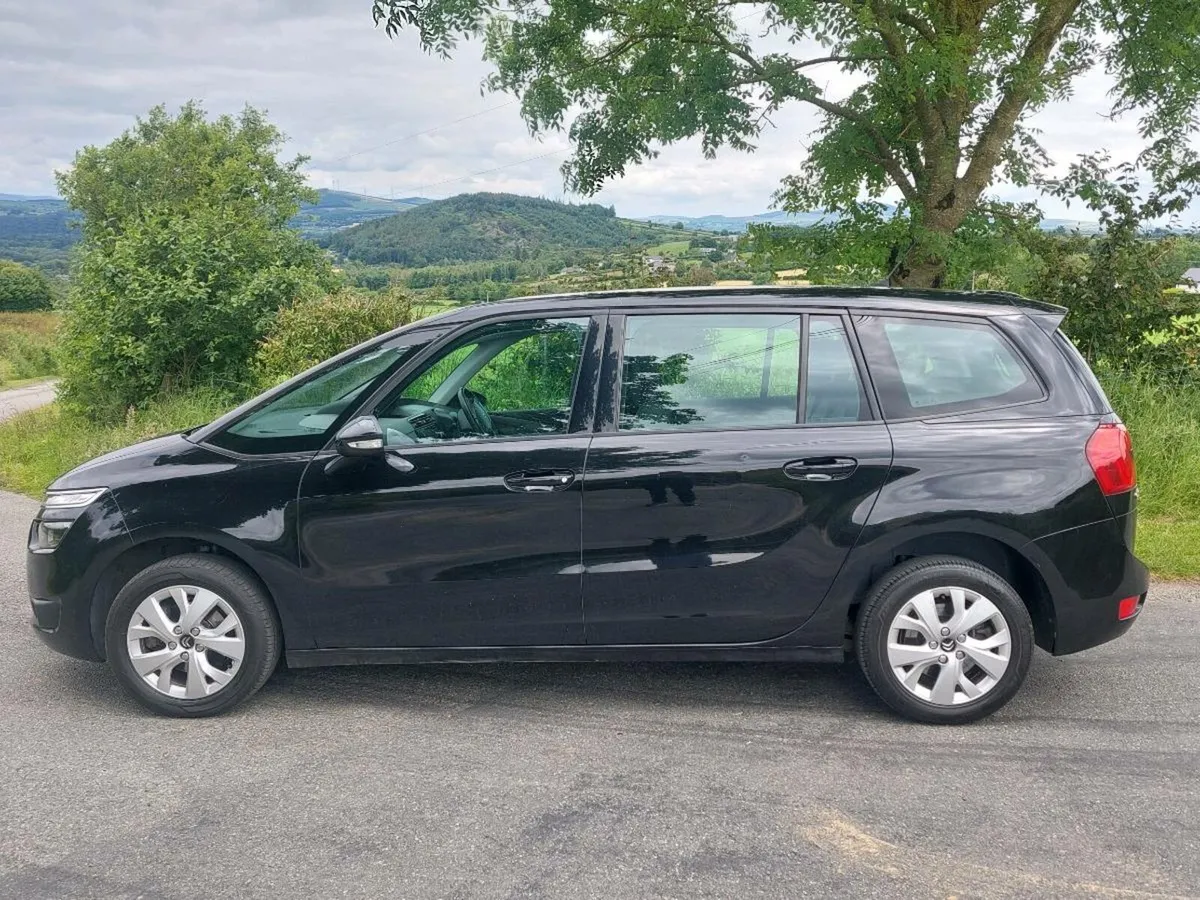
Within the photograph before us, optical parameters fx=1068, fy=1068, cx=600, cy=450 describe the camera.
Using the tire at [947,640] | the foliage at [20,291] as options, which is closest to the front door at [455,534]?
the tire at [947,640]

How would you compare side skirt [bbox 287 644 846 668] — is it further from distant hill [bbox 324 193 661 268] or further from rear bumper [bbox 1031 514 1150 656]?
distant hill [bbox 324 193 661 268]

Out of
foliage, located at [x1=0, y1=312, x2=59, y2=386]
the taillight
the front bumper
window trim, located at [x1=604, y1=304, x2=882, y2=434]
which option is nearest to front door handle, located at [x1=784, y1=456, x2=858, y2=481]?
window trim, located at [x1=604, y1=304, x2=882, y2=434]

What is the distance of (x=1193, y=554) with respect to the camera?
22.4ft

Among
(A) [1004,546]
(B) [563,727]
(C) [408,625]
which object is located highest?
(A) [1004,546]

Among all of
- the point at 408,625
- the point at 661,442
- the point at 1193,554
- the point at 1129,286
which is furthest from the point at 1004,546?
the point at 1129,286

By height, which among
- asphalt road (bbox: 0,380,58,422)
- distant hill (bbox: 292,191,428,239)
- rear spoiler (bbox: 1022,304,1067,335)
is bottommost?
asphalt road (bbox: 0,380,58,422)

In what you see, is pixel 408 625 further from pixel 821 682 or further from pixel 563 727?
pixel 821 682

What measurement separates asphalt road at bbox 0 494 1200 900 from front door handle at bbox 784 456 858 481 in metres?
1.01

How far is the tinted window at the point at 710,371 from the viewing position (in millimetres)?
4410

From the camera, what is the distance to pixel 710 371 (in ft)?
14.6

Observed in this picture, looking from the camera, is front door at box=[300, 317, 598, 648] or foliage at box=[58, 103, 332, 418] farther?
foliage at box=[58, 103, 332, 418]

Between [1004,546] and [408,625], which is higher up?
[1004,546]

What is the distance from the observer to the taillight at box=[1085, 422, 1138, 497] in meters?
4.28

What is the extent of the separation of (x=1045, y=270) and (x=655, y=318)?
25.6ft
